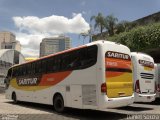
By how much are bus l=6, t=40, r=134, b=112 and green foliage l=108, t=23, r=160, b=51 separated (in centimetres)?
1041

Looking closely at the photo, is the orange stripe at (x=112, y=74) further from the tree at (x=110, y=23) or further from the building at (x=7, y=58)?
the building at (x=7, y=58)

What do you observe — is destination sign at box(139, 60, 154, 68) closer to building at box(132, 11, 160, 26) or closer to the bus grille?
the bus grille

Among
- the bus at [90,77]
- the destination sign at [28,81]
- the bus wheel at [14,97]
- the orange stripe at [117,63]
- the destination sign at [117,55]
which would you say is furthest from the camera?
the bus wheel at [14,97]

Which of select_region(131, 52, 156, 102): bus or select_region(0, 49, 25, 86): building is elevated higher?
select_region(0, 49, 25, 86): building

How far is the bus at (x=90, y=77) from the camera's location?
12438 mm

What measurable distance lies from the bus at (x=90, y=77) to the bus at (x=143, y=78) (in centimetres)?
219

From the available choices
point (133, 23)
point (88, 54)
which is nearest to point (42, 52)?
point (133, 23)

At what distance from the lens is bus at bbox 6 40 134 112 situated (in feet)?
40.8

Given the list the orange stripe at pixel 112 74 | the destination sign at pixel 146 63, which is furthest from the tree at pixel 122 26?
the orange stripe at pixel 112 74

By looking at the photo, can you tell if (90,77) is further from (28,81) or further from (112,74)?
(28,81)

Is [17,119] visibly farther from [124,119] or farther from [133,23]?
[133,23]

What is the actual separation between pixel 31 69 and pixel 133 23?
14809 millimetres

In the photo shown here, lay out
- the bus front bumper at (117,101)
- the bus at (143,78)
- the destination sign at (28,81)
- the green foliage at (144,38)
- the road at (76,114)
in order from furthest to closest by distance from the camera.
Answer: the green foliage at (144,38)
the destination sign at (28,81)
the bus at (143,78)
the road at (76,114)
the bus front bumper at (117,101)

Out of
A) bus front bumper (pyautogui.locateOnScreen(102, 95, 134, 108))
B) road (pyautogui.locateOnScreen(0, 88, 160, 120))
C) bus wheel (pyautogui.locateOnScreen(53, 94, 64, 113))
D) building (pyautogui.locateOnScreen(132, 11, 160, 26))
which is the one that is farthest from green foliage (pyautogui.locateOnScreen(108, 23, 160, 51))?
bus front bumper (pyautogui.locateOnScreen(102, 95, 134, 108))
